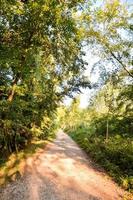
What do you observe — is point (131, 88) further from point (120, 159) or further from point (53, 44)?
point (53, 44)

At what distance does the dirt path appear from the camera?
957cm

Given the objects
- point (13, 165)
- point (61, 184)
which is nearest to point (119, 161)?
point (61, 184)

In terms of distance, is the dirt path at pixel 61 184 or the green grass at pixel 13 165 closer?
the dirt path at pixel 61 184

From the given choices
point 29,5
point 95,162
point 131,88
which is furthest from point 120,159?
point 29,5

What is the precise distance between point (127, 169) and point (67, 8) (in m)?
8.12

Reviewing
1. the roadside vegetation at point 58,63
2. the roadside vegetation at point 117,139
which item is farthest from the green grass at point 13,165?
the roadside vegetation at point 117,139

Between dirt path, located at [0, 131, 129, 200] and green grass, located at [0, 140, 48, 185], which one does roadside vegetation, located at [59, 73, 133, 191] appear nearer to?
dirt path, located at [0, 131, 129, 200]

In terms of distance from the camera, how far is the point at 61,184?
36.5 ft

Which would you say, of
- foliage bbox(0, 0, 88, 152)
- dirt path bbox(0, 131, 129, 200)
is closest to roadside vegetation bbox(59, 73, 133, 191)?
dirt path bbox(0, 131, 129, 200)

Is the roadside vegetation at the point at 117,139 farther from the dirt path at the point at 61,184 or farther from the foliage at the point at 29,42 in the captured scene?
the foliage at the point at 29,42

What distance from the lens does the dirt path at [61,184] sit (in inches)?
377

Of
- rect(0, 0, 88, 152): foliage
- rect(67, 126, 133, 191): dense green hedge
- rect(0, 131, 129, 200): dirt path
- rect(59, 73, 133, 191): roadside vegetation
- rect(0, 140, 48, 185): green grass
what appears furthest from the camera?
rect(59, 73, 133, 191): roadside vegetation

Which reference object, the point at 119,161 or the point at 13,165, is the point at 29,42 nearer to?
the point at 13,165

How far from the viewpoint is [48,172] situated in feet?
43.4
